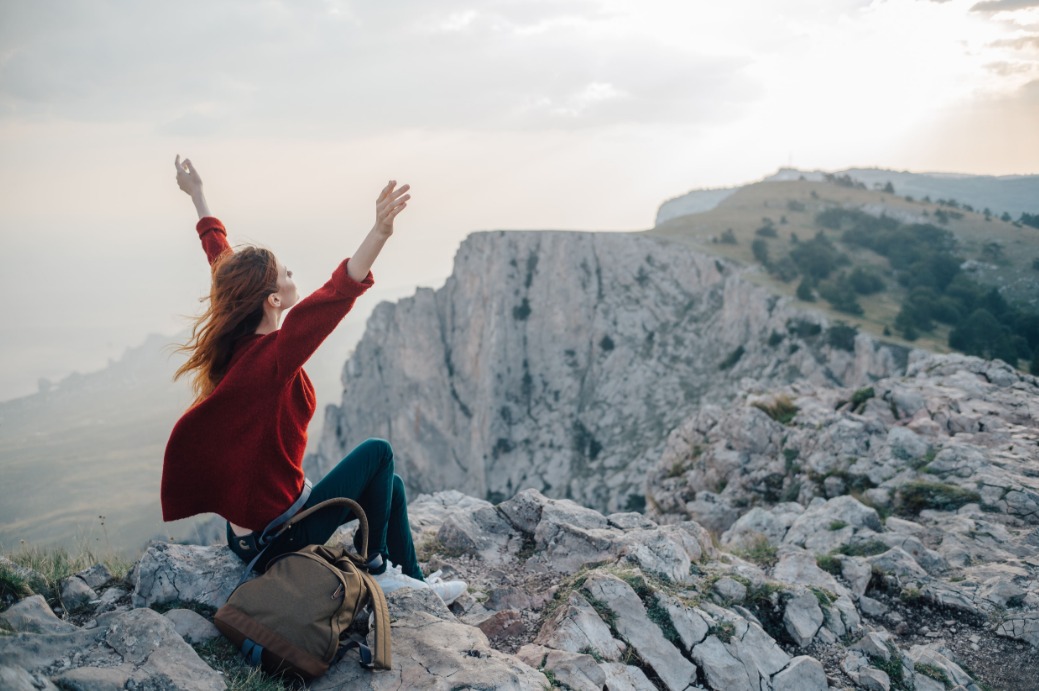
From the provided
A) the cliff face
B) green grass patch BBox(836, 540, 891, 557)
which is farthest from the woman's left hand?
the cliff face

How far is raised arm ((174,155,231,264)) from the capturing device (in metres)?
4.62

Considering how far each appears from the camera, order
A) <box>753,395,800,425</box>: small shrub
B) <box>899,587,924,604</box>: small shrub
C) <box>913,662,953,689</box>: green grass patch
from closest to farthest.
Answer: <box>913,662,953,689</box>: green grass patch, <box>899,587,924,604</box>: small shrub, <box>753,395,800,425</box>: small shrub

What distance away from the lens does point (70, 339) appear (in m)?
21.4

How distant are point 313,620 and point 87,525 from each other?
490 cm

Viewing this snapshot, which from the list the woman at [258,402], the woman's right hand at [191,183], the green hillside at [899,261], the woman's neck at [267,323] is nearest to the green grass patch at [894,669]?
the woman at [258,402]

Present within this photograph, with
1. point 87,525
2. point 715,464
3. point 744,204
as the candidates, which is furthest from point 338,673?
point 744,204

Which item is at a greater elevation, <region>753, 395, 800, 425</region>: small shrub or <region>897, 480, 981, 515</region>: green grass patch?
<region>753, 395, 800, 425</region>: small shrub

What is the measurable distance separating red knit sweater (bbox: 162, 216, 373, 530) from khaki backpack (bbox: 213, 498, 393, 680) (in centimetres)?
46

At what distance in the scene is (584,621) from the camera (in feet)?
15.1

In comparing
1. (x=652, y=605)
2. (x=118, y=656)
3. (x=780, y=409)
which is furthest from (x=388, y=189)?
(x=780, y=409)

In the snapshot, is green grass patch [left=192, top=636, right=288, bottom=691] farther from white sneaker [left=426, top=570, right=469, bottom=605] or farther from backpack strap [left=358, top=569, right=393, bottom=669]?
white sneaker [left=426, top=570, right=469, bottom=605]

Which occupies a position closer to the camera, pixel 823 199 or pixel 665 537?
pixel 665 537

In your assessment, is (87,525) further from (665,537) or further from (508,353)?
(508,353)

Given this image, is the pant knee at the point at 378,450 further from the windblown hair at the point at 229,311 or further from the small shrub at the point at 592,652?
the small shrub at the point at 592,652
